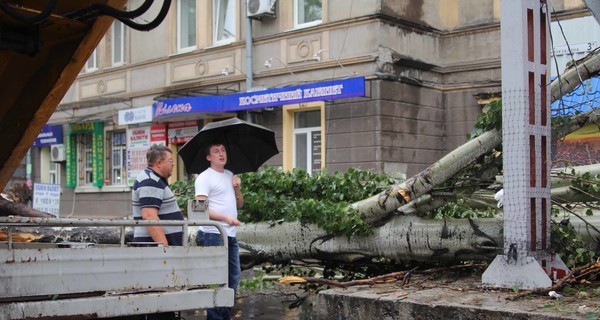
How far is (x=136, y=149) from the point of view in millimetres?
22359

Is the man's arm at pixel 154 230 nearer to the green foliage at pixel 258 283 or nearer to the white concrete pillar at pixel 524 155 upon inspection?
the white concrete pillar at pixel 524 155

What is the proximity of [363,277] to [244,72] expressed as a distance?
41.6ft

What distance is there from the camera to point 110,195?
23328mm

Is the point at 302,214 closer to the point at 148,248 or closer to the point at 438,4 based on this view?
the point at 148,248

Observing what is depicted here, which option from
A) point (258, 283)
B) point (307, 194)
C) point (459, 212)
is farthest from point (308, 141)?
point (459, 212)

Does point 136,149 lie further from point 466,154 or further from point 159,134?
point 466,154

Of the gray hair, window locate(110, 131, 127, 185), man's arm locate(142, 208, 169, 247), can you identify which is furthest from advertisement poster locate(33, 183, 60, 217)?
man's arm locate(142, 208, 169, 247)

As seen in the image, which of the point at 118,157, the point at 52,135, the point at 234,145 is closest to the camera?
the point at 234,145

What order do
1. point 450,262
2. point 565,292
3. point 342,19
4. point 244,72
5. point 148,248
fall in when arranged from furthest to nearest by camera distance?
point 244,72, point 342,19, point 450,262, point 565,292, point 148,248

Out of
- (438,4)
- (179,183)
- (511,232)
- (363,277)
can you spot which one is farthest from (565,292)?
(438,4)

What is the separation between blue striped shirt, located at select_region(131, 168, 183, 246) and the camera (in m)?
5.54

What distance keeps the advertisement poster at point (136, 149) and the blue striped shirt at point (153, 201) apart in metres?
16.5

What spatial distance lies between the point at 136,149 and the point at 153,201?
56.7 feet

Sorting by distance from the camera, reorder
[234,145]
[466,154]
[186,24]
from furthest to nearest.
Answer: [186,24], [234,145], [466,154]
